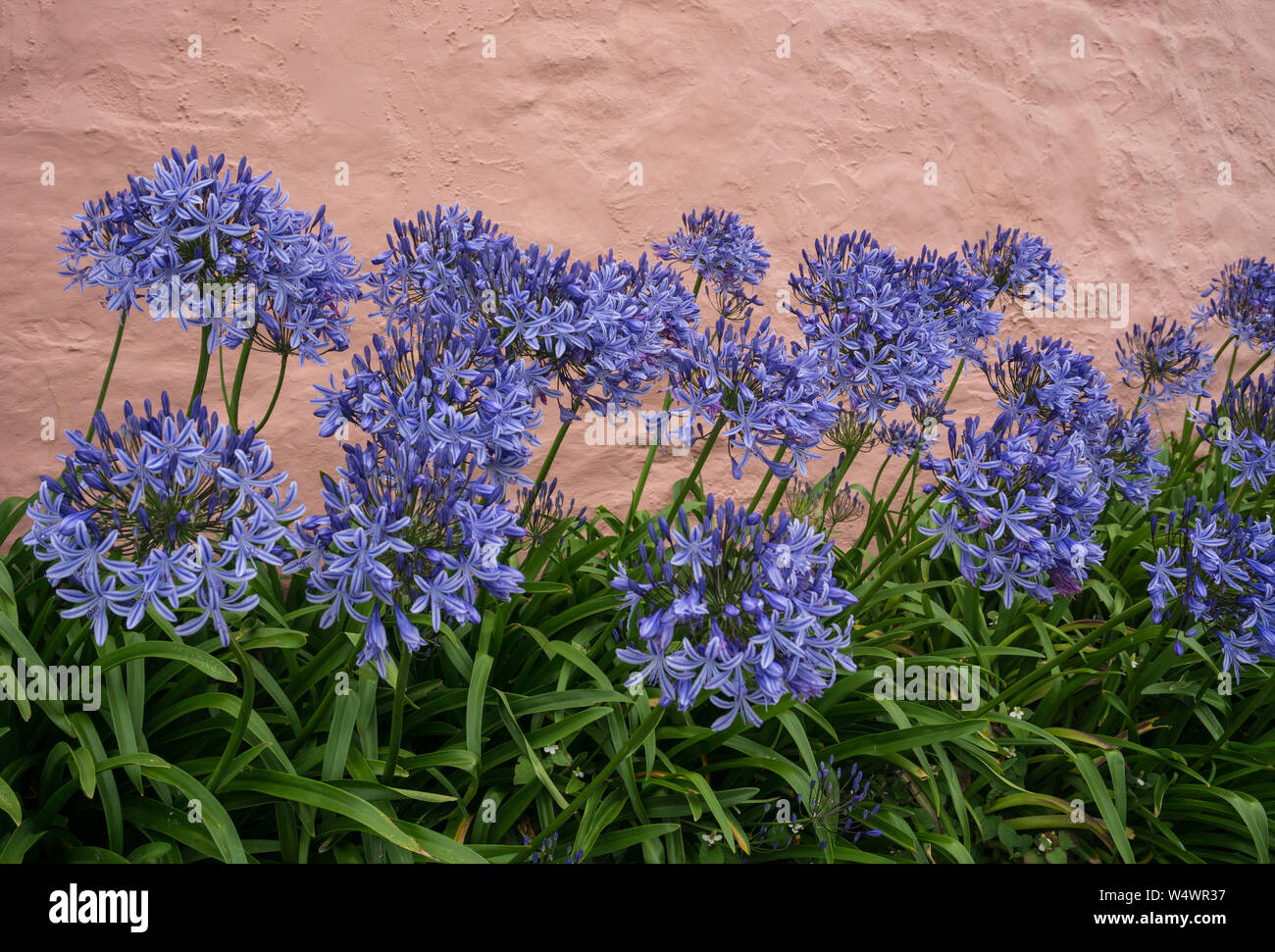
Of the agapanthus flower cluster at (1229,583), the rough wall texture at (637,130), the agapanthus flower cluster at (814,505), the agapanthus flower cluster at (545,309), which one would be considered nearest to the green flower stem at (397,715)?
the agapanthus flower cluster at (545,309)

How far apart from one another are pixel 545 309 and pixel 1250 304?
3.85 m

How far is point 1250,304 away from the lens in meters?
4.44

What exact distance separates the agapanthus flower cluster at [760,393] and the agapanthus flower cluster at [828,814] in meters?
0.95

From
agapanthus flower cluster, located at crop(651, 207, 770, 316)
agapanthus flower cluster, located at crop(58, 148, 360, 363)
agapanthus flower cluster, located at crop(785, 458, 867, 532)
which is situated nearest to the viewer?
agapanthus flower cluster, located at crop(58, 148, 360, 363)

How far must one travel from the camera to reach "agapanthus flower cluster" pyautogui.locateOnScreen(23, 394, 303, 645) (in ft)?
5.86

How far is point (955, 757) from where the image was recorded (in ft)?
10.5

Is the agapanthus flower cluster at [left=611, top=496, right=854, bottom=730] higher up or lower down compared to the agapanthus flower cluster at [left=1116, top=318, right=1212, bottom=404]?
lower down

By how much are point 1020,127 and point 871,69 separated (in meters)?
1.14

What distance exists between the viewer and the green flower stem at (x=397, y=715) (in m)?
2.06

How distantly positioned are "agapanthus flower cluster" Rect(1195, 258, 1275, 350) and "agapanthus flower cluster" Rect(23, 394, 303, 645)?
4.44 metres

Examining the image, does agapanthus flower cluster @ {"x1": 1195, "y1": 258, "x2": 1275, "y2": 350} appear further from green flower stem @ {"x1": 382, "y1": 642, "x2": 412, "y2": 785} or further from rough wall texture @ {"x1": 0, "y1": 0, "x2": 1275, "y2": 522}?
green flower stem @ {"x1": 382, "y1": 642, "x2": 412, "y2": 785}

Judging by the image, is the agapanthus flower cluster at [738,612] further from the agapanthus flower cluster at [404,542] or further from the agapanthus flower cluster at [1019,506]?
the agapanthus flower cluster at [1019,506]

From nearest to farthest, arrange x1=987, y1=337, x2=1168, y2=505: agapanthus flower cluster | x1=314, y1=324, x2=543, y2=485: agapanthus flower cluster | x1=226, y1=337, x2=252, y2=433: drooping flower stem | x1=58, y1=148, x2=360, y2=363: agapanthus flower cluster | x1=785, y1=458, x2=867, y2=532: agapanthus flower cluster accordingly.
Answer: x1=314, y1=324, x2=543, y2=485: agapanthus flower cluster
x1=58, y1=148, x2=360, y2=363: agapanthus flower cluster
x1=226, y1=337, x2=252, y2=433: drooping flower stem
x1=987, y1=337, x2=1168, y2=505: agapanthus flower cluster
x1=785, y1=458, x2=867, y2=532: agapanthus flower cluster

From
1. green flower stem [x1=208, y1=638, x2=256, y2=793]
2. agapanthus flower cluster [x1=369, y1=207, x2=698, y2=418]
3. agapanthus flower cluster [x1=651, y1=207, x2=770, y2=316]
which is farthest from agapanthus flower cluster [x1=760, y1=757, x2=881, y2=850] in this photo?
agapanthus flower cluster [x1=651, y1=207, x2=770, y2=316]
